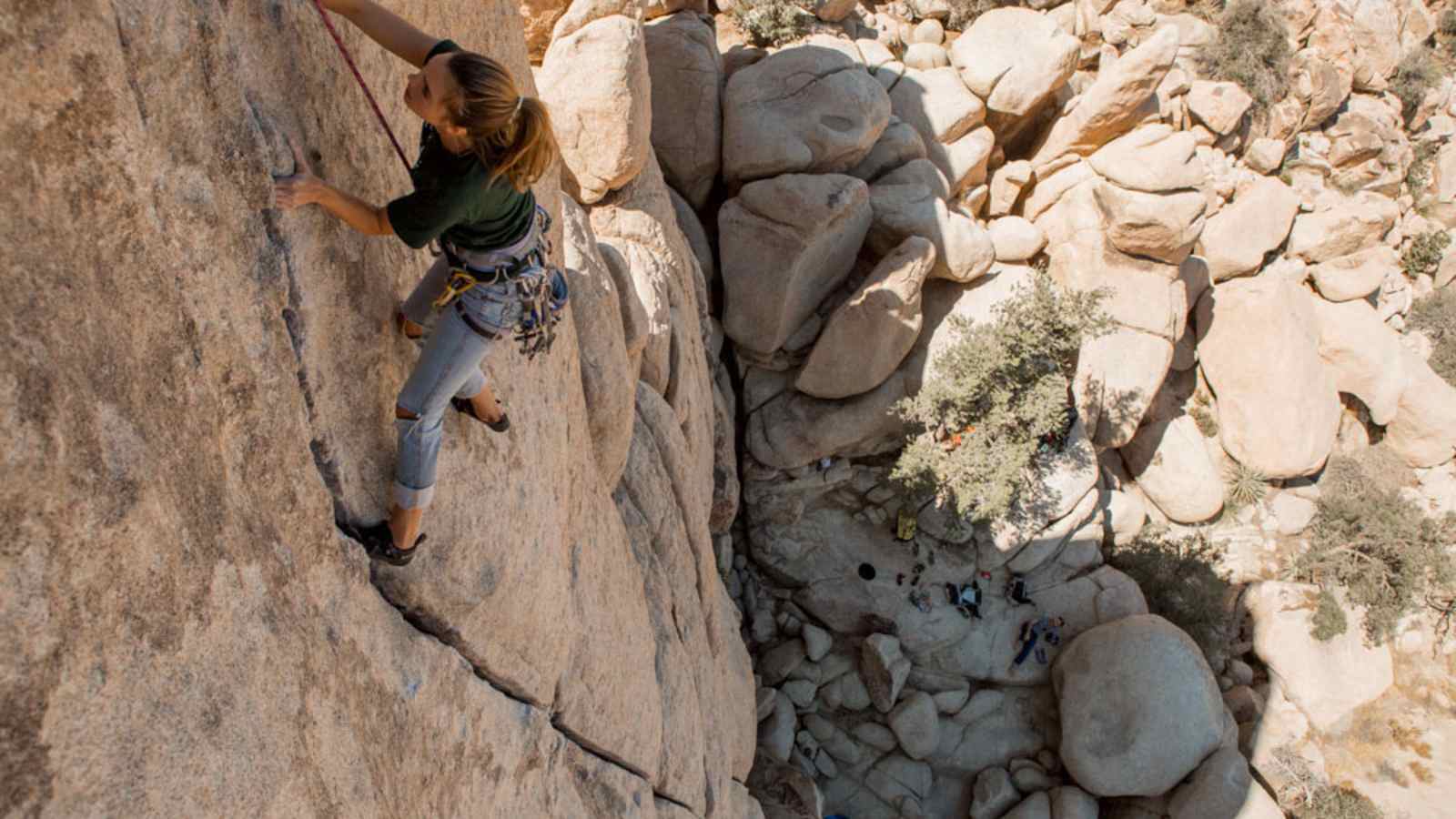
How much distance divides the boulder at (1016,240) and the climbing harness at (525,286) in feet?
42.0

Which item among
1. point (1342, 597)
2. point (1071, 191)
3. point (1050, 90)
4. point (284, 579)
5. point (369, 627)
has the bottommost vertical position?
point (1342, 597)

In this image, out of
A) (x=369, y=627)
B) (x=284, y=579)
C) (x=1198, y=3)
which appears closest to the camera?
A: (x=284, y=579)

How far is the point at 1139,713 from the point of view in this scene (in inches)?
496

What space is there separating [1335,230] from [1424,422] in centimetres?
441

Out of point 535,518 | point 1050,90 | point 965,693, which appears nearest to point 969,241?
point 1050,90

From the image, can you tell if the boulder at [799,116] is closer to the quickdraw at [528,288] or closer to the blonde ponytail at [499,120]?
the quickdraw at [528,288]

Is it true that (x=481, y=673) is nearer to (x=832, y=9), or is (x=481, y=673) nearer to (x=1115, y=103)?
(x=832, y=9)

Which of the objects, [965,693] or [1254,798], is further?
[965,693]

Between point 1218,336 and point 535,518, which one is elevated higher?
point 535,518

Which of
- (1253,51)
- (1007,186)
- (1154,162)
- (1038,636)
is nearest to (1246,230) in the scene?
(1154,162)

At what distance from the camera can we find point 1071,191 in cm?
1487

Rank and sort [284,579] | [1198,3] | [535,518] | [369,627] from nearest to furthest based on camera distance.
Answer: [284,579], [369,627], [535,518], [1198,3]

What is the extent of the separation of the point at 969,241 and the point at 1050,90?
3.96m

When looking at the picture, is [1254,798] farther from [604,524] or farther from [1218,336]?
[604,524]
